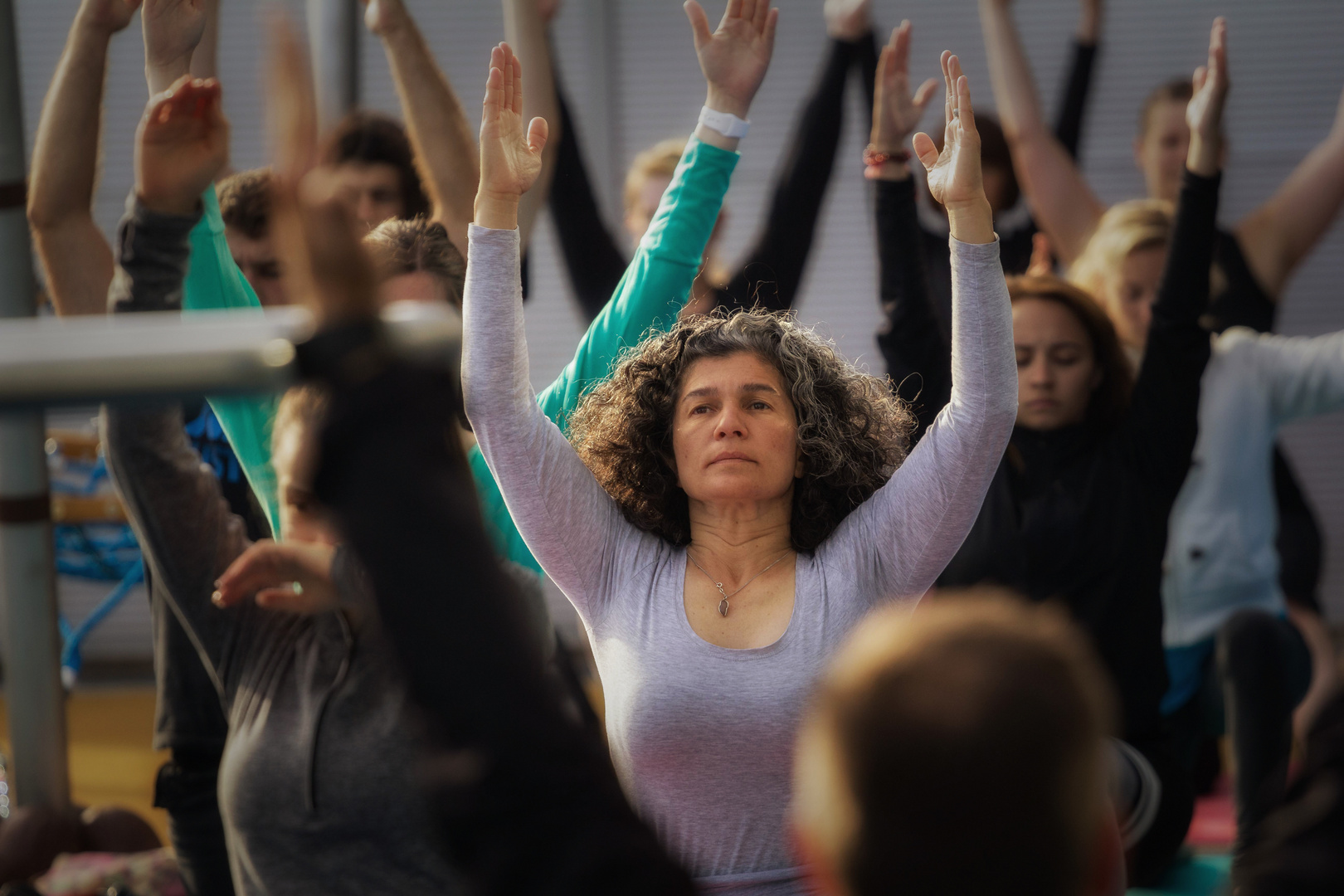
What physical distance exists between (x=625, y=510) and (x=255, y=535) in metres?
0.65

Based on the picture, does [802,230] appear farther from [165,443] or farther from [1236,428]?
[165,443]

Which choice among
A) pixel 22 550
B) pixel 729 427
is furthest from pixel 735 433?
pixel 22 550

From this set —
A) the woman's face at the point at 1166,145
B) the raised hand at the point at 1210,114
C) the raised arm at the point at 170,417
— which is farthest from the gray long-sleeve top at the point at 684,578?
the woman's face at the point at 1166,145

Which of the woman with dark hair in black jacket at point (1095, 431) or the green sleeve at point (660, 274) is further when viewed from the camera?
the woman with dark hair in black jacket at point (1095, 431)

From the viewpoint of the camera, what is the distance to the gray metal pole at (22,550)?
2.23 metres

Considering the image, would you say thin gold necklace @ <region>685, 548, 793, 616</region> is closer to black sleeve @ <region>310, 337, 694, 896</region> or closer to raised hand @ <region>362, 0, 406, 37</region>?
black sleeve @ <region>310, 337, 694, 896</region>

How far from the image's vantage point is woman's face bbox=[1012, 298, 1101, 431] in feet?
7.32

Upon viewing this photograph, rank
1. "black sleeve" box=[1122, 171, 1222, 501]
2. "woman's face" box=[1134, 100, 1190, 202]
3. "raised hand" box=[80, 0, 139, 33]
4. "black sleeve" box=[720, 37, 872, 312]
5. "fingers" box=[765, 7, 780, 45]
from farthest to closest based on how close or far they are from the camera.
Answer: "woman's face" box=[1134, 100, 1190, 202] → "black sleeve" box=[720, 37, 872, 312] → "black sleeve" box=[1122, 171, 1222, 501] → "fingers" box=[765, 7, 780, 45] → "raised hand" box=[80, 0, 139, 33]

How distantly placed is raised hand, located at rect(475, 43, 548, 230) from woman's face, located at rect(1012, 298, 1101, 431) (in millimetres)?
1111

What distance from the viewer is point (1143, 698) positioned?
221 cm

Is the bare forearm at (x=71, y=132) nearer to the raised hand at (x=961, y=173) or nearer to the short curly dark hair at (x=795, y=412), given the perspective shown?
the short curly dark hair at (x=795, y=412)

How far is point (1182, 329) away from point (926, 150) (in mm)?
803

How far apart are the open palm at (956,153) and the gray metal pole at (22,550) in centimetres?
166

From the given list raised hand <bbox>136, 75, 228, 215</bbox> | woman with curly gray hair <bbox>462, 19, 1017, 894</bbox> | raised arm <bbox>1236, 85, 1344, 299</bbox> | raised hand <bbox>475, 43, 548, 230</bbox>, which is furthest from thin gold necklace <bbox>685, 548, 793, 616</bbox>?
raised arm <bbox>1236, 85, 1344, 299</bbox>
